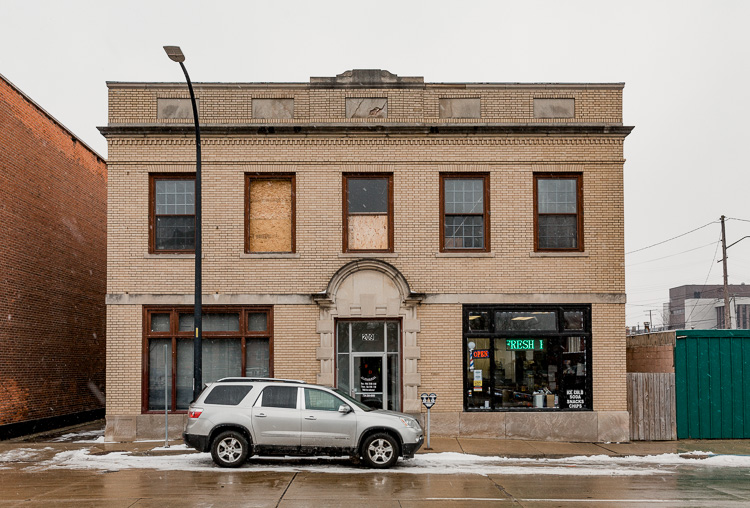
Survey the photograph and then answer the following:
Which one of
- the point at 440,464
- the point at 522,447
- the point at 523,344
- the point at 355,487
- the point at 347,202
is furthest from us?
the point at 347,202

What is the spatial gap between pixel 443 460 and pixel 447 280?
16.7 ft

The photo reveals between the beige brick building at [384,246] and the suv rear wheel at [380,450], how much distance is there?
4144 millimetres

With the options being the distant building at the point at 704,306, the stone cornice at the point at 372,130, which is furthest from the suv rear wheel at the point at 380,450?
the distant building at the point at 704,306

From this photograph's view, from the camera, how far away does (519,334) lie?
1845 centimetres

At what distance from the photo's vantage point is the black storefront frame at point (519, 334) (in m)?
18.3

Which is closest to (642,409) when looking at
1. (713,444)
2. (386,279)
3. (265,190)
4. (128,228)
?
(713,444)

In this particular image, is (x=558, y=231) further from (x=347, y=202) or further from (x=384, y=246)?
(x=347, y=202)

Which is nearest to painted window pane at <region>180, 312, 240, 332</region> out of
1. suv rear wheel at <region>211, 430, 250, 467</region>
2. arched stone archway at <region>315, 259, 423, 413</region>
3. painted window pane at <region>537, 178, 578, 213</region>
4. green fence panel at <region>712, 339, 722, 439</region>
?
arched stone archway at <region>315, 259, 423, 413</region>

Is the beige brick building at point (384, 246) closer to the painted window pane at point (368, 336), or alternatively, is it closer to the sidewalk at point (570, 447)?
the painted window pane at point (368, 336)

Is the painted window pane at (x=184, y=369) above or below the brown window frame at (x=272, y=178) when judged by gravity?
below

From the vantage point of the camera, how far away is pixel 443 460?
1486 centimetres

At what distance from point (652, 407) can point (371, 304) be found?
25.3 feet

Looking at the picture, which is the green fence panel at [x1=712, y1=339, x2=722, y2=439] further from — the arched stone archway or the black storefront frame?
the arched stone archway

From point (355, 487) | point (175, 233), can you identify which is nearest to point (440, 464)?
point (355, 487)
